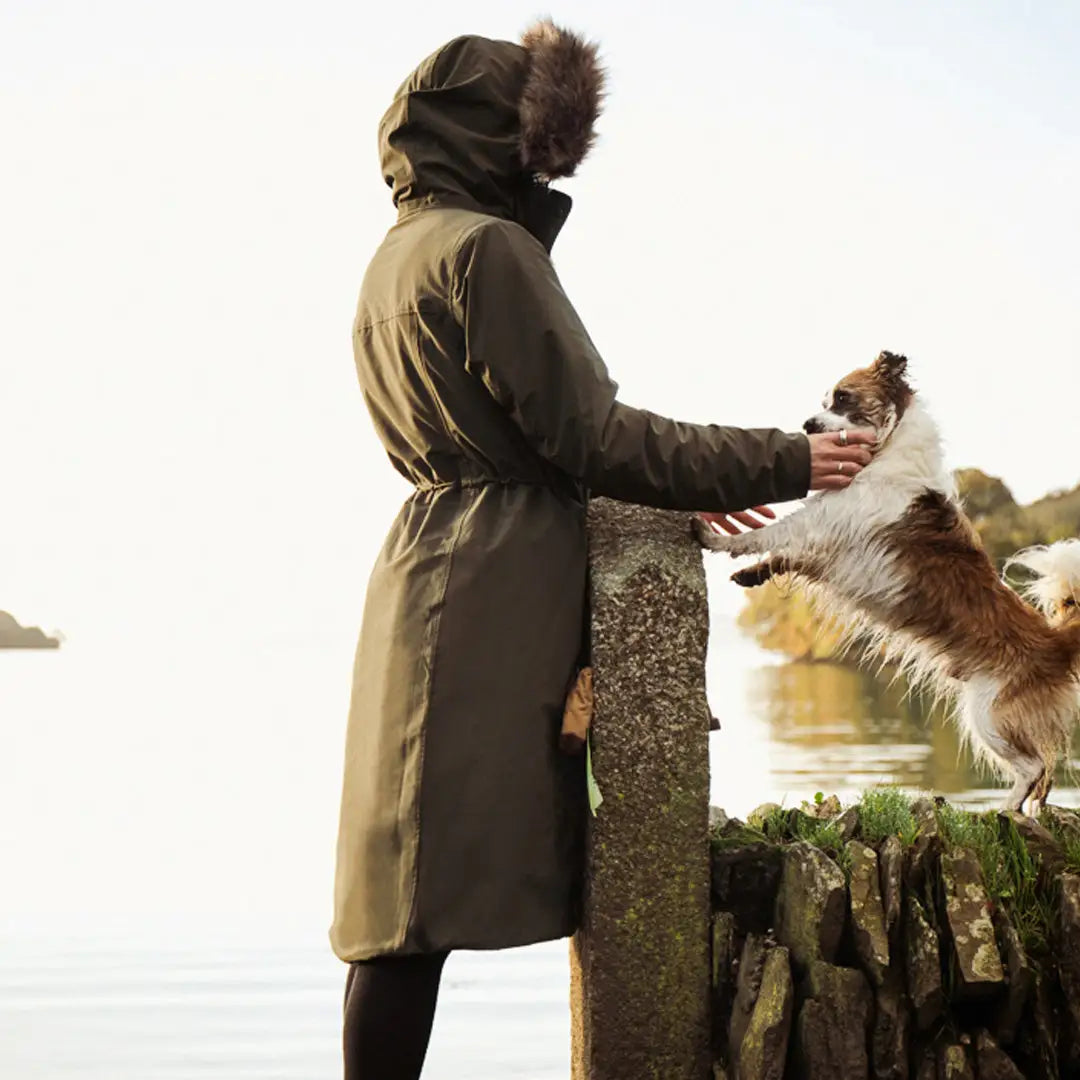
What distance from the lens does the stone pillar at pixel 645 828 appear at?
9.70 feet

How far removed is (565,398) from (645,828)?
942 millimetres

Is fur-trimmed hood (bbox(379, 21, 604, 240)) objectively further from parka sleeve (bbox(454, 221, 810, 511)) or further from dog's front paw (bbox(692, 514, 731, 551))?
dog's front paw (bbox(692, 514, 731, 551))

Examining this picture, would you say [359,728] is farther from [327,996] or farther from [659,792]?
[327,996]

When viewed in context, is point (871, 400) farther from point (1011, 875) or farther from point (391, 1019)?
point (391, 1019)

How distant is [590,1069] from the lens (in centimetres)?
299

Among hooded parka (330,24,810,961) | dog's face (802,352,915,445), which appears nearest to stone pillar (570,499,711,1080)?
hooded parka (330,24,810,961)

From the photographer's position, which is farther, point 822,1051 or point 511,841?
point 822,1051

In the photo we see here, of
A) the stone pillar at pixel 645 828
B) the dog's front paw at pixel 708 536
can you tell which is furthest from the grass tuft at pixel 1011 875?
the dog's front paw at pixel 708 536

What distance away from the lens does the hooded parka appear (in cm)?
263

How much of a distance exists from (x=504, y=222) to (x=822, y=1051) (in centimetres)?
180

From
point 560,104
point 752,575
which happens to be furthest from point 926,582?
point 560,104

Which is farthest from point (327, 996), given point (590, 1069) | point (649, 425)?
point (649, 425)

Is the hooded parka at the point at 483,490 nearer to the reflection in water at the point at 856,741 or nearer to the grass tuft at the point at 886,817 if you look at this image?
the grass tuft at the point at 886,817

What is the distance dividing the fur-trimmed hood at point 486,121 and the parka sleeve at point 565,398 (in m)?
0.22
